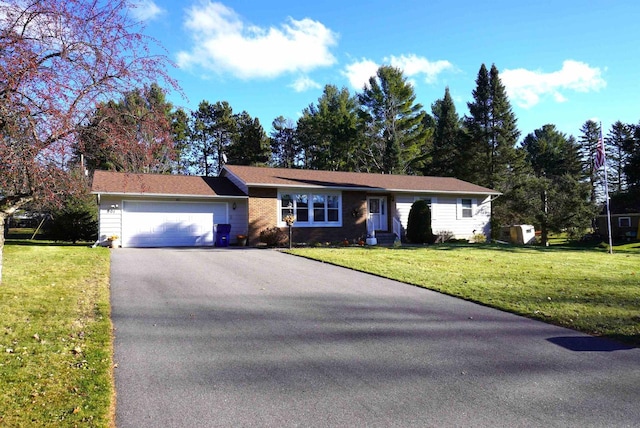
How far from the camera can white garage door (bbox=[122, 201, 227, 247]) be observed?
17.8m

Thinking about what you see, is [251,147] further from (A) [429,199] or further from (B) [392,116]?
(A) [429,199]

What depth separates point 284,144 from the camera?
47344 millimetres

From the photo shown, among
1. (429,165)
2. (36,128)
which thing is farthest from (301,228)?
(429,165)

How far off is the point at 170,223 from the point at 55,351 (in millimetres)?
14432

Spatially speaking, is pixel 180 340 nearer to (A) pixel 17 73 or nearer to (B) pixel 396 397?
(B) pixel 396 397

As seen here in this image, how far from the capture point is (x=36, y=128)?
236 inches

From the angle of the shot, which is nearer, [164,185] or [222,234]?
[222,234]

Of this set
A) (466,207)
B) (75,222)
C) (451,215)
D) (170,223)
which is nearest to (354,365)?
(170,223)

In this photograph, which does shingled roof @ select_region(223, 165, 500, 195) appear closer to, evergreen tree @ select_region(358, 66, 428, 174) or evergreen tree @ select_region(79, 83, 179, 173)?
evergreen tree @ select_region(79, 83, 179, 173)

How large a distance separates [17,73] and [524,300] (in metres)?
8.15

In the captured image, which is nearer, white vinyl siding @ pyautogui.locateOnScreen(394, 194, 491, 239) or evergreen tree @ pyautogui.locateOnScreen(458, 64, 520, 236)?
white vinyl siding @ pyautogui.locateOnScreen(394, 194, 491, 239)

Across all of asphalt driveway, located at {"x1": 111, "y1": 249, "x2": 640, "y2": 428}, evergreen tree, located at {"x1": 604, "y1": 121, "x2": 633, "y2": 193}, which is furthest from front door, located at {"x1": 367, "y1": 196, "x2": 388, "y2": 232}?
evergreen tree, located at {"x1": 604, "y1": 121, "x2": 633, "y2": 193}

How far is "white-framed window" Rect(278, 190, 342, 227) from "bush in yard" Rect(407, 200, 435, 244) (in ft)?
11.5

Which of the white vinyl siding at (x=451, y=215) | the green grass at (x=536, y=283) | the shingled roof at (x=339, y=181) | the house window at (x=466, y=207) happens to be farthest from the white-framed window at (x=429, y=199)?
the green grass at (x=536, y=283)
